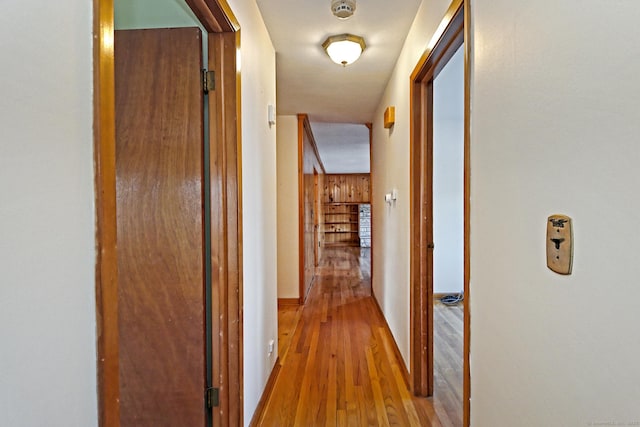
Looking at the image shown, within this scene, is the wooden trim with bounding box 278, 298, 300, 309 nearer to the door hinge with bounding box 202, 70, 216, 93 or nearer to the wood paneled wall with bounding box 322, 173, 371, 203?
the door hinge with bounding box 202, 70, 216, 93

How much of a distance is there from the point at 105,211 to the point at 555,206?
3.13ft

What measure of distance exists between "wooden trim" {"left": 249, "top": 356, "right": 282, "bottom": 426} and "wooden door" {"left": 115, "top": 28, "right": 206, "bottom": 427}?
0.37 m

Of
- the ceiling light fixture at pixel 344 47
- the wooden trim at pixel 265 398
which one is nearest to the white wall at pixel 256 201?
the wooden trim at pixel 265 398

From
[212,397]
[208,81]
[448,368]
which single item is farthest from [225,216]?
[448,368]

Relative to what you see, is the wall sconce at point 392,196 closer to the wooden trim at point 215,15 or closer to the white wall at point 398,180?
the white wall at point 398,180

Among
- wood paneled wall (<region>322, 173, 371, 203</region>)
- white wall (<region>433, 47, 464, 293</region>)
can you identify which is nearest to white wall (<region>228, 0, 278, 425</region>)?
white wall (<region>433, 47, 464, 293</region>)

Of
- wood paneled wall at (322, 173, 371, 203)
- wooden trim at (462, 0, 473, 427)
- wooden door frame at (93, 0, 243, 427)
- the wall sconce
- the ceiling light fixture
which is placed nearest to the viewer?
wooden trim at (462, 0, 473, 427)

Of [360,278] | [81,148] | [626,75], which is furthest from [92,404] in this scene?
[360,278]

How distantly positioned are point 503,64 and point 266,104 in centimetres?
150

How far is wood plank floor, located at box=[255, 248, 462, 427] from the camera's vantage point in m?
1.86

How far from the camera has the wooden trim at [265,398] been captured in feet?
5.82

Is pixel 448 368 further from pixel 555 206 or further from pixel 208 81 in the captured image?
pixel 208 81

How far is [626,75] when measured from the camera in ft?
1.86

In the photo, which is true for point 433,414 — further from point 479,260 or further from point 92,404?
point 92,404
